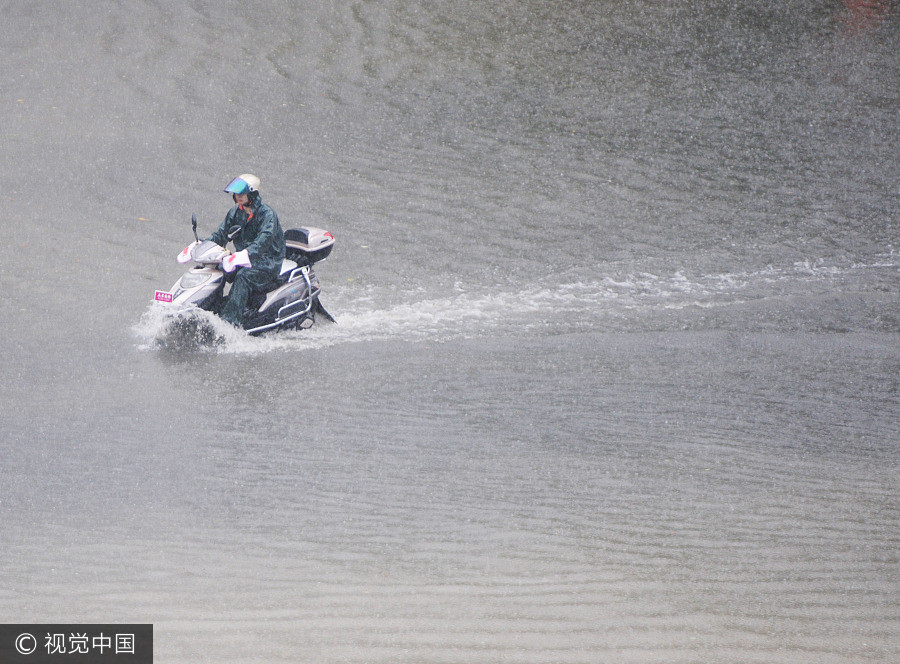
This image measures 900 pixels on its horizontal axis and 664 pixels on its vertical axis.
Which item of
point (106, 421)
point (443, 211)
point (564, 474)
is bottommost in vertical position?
point (564, 474)

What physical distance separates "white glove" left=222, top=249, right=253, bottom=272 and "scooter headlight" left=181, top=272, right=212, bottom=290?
27cm

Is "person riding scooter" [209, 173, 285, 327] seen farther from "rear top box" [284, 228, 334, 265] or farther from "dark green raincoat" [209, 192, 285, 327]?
"rear top box" [284, 228, 334, 265]

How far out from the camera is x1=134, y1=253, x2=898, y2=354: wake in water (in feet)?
29.1

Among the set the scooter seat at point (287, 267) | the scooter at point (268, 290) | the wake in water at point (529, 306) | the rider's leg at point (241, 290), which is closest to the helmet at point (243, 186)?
the scooter at point (268, 290)

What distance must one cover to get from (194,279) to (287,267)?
97 centimetres

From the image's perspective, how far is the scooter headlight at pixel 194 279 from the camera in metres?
8.52

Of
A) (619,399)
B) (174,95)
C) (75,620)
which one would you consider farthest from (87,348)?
(174,95)

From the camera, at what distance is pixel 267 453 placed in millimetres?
6910

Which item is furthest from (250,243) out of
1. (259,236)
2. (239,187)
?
(239,187)

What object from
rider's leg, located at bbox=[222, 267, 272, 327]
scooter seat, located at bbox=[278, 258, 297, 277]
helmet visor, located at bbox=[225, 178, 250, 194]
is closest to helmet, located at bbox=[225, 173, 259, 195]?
helmet visor, located at bbox=[225, 178, 250, 194]

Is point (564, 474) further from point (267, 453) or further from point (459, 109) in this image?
point (459, 109)

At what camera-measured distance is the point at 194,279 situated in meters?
8.56

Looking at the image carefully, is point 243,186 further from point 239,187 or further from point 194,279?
point 194,279

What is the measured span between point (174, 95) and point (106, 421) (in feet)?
32.1
